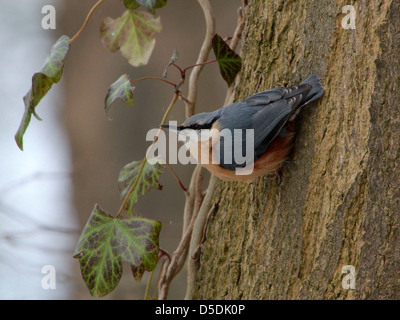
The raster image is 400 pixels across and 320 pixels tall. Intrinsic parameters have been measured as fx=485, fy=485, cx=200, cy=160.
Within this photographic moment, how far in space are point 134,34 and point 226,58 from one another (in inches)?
18.4

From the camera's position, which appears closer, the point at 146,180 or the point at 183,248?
the point at 146,180

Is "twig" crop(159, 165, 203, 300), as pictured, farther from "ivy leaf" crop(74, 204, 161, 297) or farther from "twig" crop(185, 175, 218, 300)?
"ivy leaf" crop(74, 204, 161, 297)

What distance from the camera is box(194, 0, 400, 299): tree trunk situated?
1272 mm

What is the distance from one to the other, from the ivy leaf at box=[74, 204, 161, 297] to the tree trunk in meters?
0.33

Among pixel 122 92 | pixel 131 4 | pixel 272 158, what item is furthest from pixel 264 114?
pixel 131 4

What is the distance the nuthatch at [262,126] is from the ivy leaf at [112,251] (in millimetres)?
331

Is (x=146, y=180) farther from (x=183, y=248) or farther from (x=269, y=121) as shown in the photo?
(x=269, y=121)

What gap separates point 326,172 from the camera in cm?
140

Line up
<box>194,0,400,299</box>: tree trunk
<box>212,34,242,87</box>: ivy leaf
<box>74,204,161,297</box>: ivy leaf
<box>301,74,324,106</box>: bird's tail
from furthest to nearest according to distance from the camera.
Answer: <box>212,34,242,87</box>: ivy leaf < <box>74,204,161,297</box>: ivy leaf < <box>301,74,324,106</box>: bird's tail < <box>194,0,400,299</box>: tree trunk

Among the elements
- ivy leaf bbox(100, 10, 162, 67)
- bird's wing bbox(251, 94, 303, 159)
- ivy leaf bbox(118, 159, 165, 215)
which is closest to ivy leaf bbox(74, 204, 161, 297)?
ivy leaf bbox(118, 159, 165, 215)

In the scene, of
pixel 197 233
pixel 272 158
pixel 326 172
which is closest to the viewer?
pixel 326 172

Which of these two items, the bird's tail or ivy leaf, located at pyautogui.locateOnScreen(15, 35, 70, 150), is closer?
the bird's tail

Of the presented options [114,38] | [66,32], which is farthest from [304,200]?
[66,32]

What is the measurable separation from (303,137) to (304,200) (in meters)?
A: 0.21
